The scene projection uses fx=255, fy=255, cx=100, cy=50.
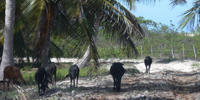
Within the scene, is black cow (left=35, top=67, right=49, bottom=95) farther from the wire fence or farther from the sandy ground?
the wire fence

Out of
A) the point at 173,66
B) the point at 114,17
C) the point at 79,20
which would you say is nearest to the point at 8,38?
the point at 79,20

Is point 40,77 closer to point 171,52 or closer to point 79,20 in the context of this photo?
point 79,20

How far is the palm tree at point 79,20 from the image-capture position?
9.58m

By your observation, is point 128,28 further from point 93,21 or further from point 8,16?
point 8,16

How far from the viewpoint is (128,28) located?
9.72 metres

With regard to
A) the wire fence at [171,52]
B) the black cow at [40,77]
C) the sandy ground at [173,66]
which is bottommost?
the sandy ground at [173,66]

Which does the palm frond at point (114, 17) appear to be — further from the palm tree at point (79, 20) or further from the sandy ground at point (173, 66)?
the sandy ground at point (173, 66)

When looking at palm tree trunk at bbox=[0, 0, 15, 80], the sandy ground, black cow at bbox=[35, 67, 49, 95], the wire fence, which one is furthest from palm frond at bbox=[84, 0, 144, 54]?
the wire fence

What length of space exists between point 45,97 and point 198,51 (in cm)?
2214

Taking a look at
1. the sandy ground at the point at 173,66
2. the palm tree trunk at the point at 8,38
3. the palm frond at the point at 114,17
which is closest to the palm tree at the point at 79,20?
the palm frond at the point at 114,17

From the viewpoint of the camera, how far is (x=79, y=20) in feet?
30.3

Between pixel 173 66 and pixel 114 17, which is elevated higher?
pixel 114 17

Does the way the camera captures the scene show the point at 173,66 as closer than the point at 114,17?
No

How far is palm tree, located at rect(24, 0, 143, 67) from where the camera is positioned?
9.58 metres
